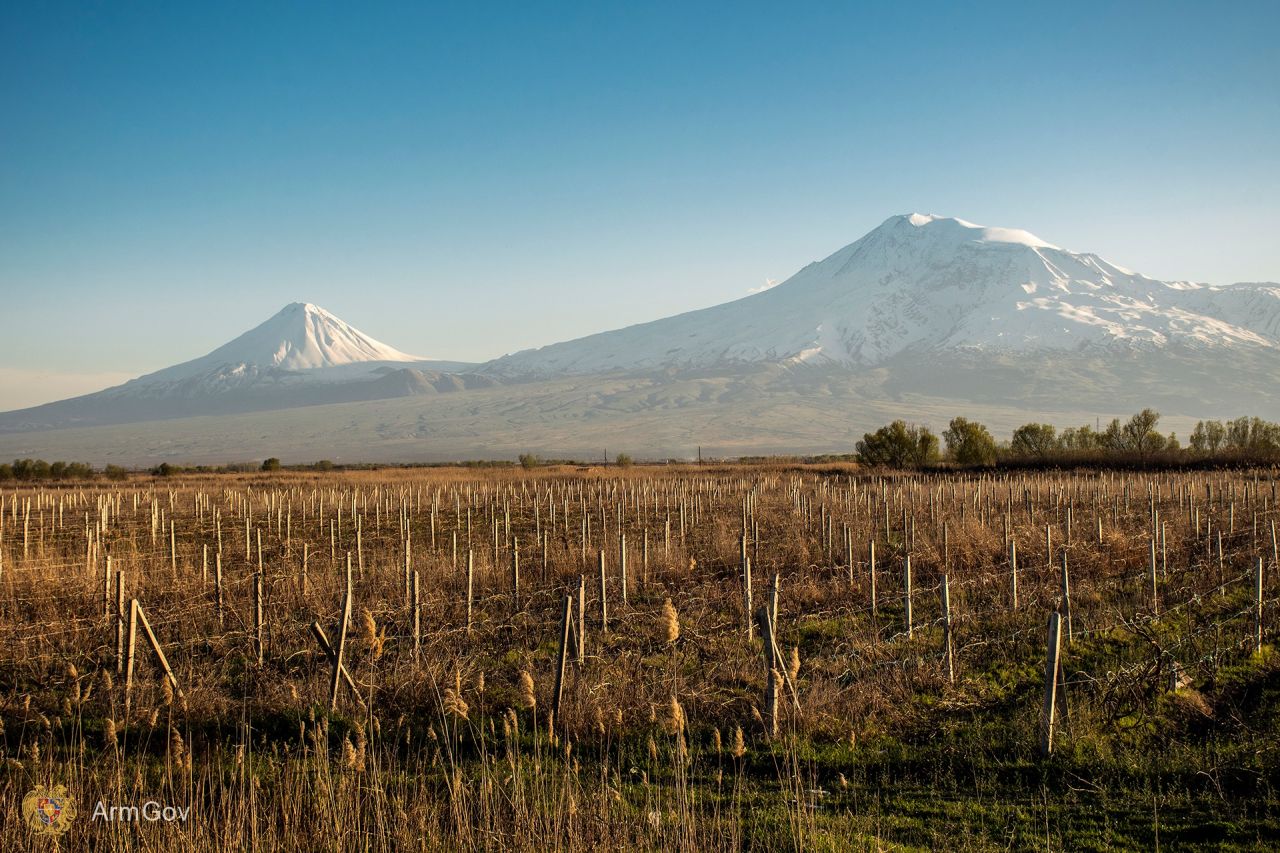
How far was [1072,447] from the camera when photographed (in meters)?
53.6

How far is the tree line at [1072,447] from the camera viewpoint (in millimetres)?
44844

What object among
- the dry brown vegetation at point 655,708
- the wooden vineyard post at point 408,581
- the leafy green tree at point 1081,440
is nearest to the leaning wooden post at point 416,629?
the dry brown vegetation at point 655,708

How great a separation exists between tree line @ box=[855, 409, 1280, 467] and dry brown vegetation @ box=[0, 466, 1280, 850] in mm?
35792

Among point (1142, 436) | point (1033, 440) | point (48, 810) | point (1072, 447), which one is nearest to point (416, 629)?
point (48, 810)

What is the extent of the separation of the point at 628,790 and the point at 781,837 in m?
1.06

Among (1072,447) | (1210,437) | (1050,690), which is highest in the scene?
(1210,437)

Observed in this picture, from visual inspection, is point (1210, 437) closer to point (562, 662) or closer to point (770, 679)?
point (770, 679)

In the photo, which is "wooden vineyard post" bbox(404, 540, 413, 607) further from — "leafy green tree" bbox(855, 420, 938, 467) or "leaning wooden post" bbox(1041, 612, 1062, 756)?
"leafy green tree" bbox(855, 420, 938, 467)

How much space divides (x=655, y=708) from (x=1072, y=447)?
54.3 meters

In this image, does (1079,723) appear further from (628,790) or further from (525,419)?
(525,419)

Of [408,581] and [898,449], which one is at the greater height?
[898,449]

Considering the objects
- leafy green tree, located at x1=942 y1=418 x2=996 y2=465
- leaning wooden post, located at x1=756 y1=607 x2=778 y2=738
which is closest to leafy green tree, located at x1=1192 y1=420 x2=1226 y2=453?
leafy green tree, located at x1=942 y1=418 x2=996 y2=465

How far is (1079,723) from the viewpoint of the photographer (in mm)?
6387

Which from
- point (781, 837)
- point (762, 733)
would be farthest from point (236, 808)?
point (762, 733)
